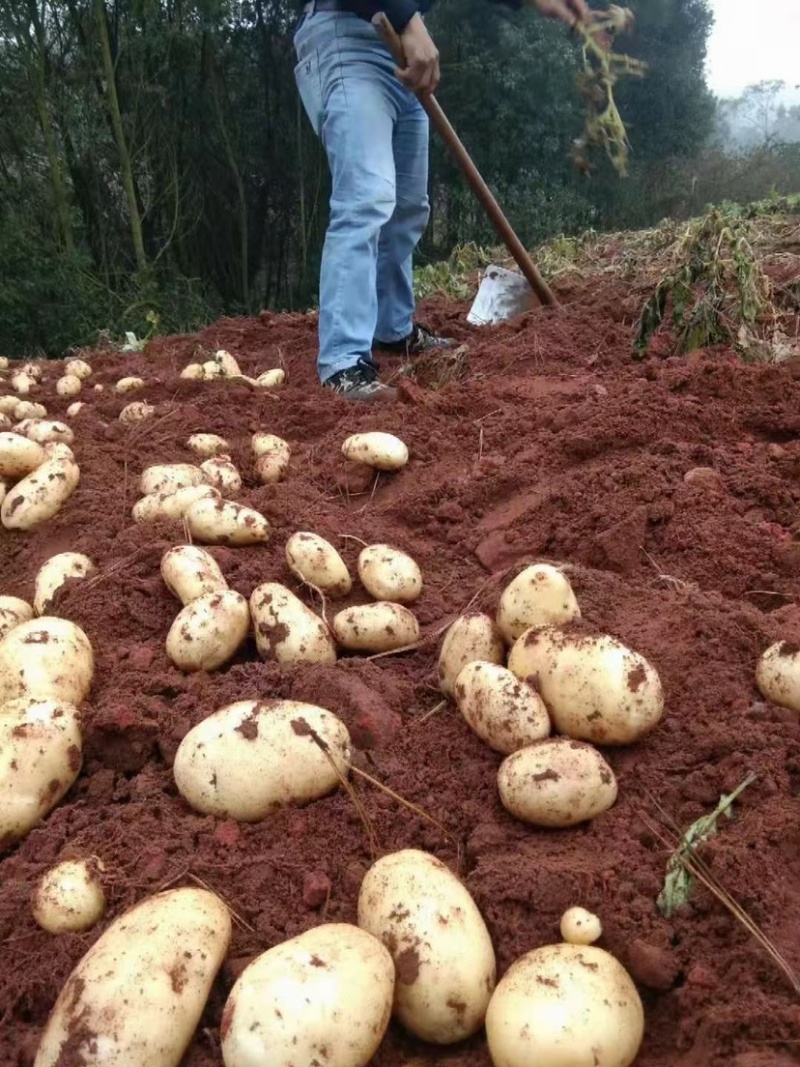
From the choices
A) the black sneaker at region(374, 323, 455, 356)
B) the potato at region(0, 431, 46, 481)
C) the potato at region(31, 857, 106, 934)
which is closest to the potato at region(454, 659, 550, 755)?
the potato at region(31, 857, 106, 934)

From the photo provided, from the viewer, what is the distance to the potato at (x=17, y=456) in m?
2.75

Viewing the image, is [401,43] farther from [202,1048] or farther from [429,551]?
[202,1048]

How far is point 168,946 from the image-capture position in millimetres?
1188

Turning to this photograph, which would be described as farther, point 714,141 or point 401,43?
point 714,141

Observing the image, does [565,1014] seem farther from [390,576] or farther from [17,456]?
[17,456]

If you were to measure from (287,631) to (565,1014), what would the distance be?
36.5 inches

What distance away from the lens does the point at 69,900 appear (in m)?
1.31

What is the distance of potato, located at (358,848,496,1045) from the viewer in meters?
1.15

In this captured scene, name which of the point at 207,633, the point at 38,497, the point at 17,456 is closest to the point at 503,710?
the point at 207,633

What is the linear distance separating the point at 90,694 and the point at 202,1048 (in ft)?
2.64

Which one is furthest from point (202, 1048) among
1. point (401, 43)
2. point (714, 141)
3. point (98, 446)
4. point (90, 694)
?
point (714, 141)

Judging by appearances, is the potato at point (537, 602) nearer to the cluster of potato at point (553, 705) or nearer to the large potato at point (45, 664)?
the cluster of potato at point (553, 705)

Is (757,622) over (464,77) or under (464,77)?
under

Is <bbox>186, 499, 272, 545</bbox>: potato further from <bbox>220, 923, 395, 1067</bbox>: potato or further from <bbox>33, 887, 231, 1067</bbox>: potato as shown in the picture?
<bbox>220, 923, 395, 1067</bbox>: potato
